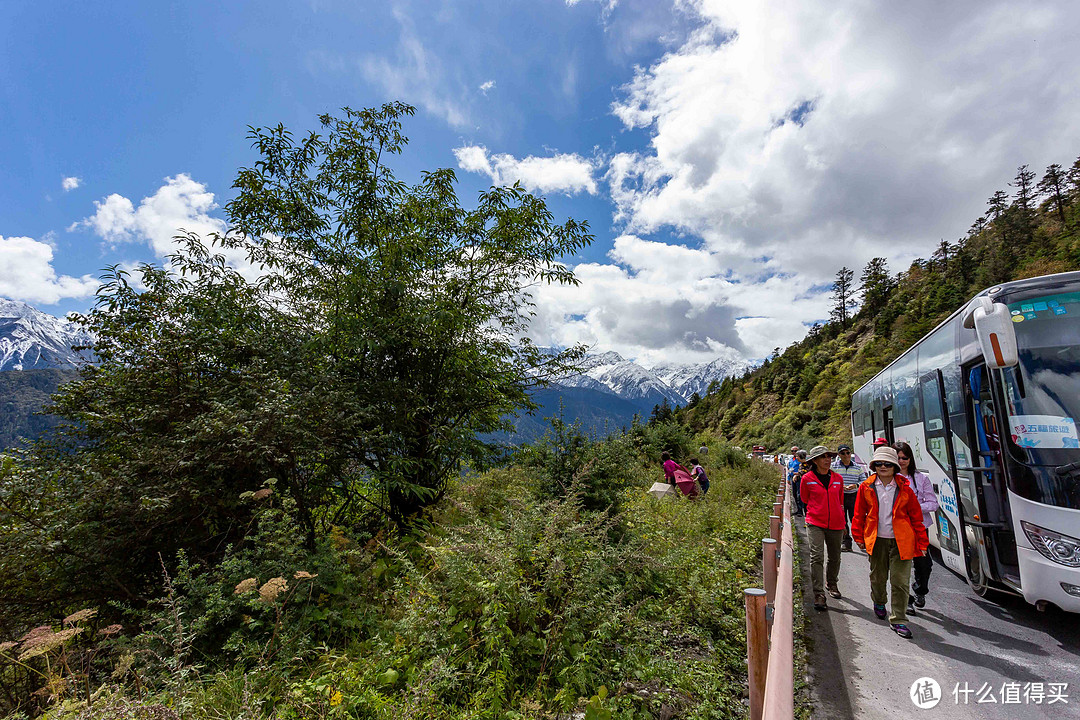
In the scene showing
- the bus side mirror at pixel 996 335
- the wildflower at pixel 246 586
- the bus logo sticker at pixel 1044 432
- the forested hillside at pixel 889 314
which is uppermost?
the forested hillside at pixel 889 314

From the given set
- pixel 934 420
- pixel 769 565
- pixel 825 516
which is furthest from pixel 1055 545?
pixel 769 565

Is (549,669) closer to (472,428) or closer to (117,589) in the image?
(472,428)

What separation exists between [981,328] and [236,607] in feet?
28.8

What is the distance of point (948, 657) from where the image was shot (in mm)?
4418

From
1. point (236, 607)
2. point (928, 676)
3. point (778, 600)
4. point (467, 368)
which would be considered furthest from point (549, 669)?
point (467, 368)

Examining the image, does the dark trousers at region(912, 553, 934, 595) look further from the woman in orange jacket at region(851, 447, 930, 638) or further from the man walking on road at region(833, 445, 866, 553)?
the man walking on road at region(833, 445, 866, 553)

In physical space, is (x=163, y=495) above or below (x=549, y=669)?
above

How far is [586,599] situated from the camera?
4.23 meters

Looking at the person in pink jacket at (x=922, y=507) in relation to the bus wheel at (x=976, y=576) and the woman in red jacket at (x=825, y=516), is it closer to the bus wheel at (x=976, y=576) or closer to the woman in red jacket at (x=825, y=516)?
the bus wheel at (x=976, y=576)

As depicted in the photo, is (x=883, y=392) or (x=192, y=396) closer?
(x=192, y=396)

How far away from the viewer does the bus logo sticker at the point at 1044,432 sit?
450cm

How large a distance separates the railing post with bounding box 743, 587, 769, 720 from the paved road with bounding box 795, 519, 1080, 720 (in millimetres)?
1518

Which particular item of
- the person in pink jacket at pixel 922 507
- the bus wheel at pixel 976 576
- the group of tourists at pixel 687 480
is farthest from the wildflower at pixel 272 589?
the group of tourists at pixel 687 480

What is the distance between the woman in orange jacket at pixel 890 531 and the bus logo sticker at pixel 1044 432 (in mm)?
1145
